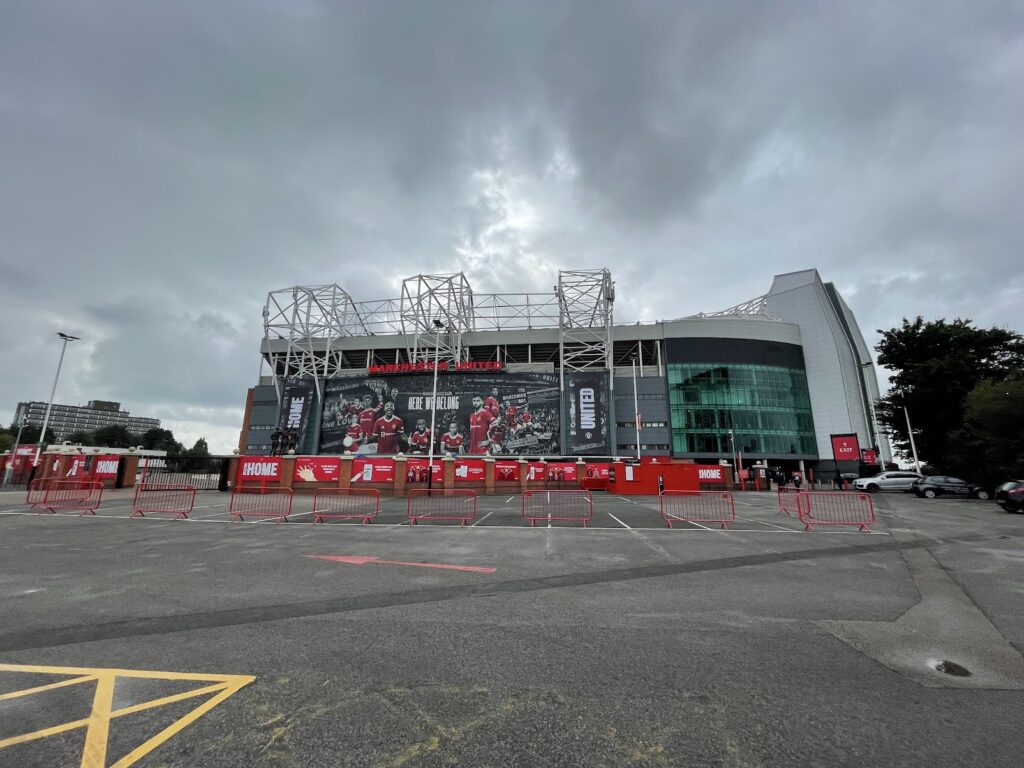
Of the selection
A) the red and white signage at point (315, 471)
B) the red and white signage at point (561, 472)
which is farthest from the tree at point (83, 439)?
the red and white signage at point (561, 472)

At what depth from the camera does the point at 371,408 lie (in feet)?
183

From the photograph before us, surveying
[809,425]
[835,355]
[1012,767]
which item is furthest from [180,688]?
[835,355]

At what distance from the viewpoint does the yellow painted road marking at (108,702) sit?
2.61 meters

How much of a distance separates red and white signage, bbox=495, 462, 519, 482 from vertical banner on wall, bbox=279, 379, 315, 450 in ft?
126

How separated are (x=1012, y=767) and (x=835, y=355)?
76.9m

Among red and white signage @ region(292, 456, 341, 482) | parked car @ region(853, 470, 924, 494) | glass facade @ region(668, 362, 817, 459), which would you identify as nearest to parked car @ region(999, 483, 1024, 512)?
parked car @ region(853, 470, 924, 494)

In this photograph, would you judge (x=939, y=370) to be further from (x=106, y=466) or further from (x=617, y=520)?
(x=106, y=466)

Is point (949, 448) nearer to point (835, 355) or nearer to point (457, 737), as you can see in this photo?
point (835, 355)

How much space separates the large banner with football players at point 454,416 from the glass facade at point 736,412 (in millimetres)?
19078

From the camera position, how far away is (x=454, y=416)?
5291 centimetres

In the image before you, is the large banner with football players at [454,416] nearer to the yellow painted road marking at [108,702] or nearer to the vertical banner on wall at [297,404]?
the vertical banner on wall at [297,404]

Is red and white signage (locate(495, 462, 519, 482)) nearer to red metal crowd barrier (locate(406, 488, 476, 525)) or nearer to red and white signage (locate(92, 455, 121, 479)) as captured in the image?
red metal crowd barrier (locate(406, 488, 476, 525))

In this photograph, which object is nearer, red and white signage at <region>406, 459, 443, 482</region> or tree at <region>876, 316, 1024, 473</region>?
red and white signage at <region>406, 459, 443, 482</region>

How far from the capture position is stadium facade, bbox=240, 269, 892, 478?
2076 inches
